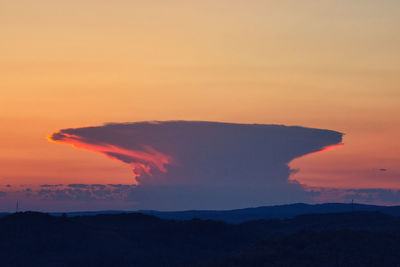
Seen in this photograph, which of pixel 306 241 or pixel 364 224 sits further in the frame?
pixel 364 224

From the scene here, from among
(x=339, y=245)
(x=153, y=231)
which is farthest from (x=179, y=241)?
(x=339, y=245)

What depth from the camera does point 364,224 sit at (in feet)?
612

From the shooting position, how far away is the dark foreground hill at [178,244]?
4328 inches

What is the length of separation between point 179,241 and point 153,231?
11.8 metres

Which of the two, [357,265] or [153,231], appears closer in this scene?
[357,265]

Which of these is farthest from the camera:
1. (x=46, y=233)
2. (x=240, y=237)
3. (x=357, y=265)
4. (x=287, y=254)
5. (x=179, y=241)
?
A: (x=240, y=237)

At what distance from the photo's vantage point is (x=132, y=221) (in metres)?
186

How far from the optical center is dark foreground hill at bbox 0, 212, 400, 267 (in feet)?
361

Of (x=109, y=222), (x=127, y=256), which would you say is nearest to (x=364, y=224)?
(x=109, y=222)

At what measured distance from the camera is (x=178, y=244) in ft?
499

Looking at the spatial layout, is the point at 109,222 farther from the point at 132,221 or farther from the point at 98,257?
the point at 98,257

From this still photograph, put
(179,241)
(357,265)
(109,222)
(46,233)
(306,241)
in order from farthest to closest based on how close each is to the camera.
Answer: (109,222) < (179,241) < (46,233) < (306,241) < (357,265)

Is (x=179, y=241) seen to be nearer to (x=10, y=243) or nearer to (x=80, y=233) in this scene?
(x=80, y=233)

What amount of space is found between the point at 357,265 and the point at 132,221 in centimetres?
9588
